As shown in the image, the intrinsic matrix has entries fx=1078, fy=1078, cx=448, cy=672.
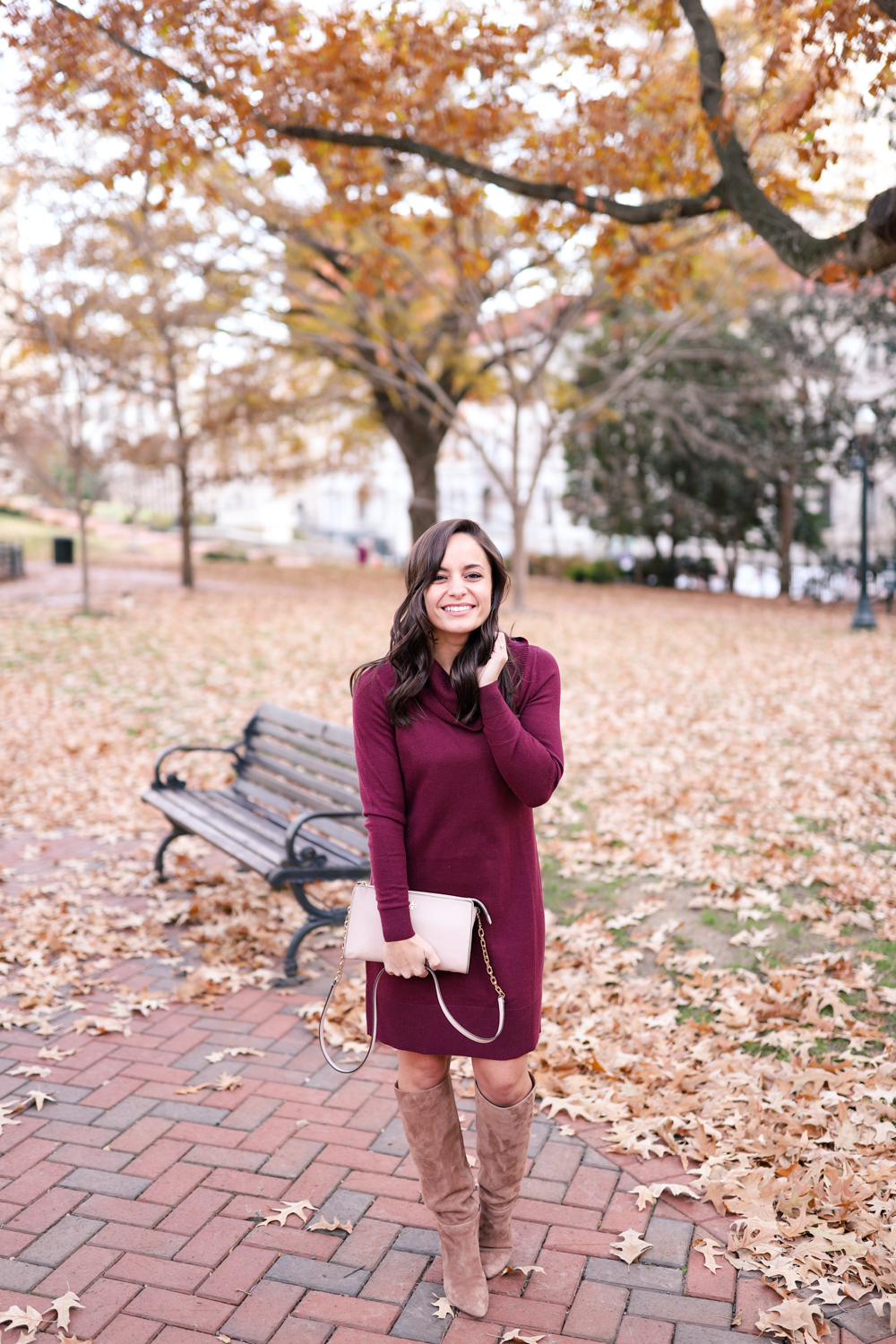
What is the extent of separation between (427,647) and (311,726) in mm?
3124

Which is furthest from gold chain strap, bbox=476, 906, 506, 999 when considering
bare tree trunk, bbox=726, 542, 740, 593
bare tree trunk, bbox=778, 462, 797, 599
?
bare tree trunk, bbox=726, 542, 740, 593

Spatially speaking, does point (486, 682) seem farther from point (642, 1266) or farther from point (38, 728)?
point (38, 728)

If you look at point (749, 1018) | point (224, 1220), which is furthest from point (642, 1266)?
point (749, 1018)

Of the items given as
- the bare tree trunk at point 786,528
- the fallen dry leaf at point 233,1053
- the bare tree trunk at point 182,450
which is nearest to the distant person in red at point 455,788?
the fallen dry leaf at point 233,1053

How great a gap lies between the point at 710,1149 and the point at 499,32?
752cm

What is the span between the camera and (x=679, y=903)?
5406 millimetres

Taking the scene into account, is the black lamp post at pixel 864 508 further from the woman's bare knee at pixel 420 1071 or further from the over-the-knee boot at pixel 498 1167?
the woman's bare knee at pixel 420 1071

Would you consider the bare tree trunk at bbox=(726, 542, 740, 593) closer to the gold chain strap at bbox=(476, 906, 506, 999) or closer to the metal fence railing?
the metal fence railing

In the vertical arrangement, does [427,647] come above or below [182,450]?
below

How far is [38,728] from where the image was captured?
9.46 meters

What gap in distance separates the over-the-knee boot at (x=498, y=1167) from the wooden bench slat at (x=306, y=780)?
2208mm

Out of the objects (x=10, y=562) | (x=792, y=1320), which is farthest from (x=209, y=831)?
(x=10, y=562)

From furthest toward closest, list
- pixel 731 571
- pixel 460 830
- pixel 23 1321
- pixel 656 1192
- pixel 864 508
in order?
pixel 731 571, pixel 864 508, pixel 656 1192, pixel 23 1321, pixel 460 830

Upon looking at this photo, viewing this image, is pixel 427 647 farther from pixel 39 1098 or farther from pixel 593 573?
pixel 593 573
